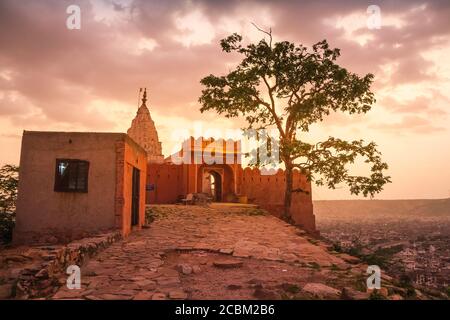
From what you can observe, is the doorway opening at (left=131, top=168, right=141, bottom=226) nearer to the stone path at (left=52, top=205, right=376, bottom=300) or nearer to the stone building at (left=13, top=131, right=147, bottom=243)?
the stone building at (left=13, top=131, right=147, bottom=243)

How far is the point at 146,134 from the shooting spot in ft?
102

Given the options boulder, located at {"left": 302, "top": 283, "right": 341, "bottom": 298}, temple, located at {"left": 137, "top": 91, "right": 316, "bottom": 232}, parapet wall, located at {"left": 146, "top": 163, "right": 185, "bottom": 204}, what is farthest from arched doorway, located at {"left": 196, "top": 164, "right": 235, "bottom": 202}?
boulder, located at {"left": 302, "top": 283, "right": 341, "bottom": 298}

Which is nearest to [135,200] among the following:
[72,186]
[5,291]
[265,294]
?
[72,186]

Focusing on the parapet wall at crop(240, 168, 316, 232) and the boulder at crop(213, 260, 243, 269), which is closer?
the boulder at crop(213, 260, 243, 269)

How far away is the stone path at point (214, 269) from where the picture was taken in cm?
464

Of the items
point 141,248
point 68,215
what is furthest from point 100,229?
point 141,248

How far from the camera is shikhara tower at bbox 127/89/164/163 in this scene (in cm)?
3080

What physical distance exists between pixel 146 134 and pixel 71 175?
71.3 ft

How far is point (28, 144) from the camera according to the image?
971 cm

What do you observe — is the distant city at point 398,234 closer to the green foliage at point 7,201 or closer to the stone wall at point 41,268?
the stone wall at point 41,268

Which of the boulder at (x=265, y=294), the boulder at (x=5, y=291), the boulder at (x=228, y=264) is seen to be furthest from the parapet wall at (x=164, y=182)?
the boulder at (x=265, y=294)

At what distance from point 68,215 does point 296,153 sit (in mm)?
10296

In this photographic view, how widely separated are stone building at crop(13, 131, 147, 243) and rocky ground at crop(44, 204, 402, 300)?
1.16 m

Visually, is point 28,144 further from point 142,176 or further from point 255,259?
point 255,259
